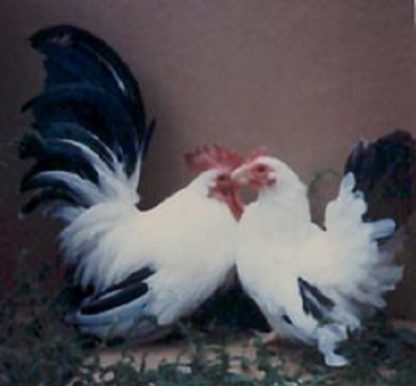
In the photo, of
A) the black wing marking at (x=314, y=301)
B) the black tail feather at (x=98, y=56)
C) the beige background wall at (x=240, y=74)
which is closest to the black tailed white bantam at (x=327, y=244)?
the black wing marking at (x=314, y=301)

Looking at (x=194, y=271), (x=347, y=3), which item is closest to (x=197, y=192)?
(x=194, y=271)

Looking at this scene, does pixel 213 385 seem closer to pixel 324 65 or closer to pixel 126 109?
pixel 126 109

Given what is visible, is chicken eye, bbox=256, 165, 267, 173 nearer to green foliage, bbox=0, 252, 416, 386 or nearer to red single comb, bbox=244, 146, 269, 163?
red single comb, bbox=244, 146, 269, 163

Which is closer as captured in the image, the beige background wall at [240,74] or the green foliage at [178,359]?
the green foliage at [178,359]

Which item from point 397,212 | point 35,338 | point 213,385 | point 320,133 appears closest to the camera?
point 213,385

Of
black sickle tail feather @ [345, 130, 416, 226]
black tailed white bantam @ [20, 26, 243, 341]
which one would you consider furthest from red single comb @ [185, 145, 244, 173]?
black sickle tail feather @ [345, 130, 416, 226]

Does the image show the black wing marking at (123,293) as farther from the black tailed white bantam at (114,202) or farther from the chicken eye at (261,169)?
the chicken eye at (261,169)

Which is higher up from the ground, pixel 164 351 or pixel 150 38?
pixel 150 38
